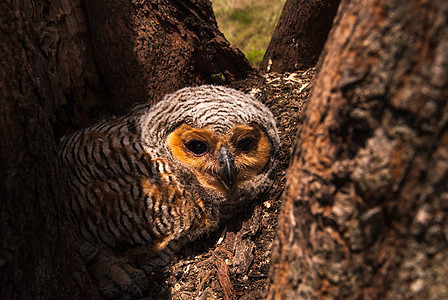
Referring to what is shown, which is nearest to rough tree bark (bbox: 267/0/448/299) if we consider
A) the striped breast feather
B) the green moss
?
the striped breast feather

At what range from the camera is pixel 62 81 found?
120 inches

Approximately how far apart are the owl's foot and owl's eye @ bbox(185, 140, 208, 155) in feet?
3.49

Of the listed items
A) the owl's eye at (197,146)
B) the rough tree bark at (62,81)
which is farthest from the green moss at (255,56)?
the owl's eye at (197,146)

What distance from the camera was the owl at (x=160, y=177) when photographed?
8.38 ft

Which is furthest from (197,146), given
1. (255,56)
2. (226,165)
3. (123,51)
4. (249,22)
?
(249,22)

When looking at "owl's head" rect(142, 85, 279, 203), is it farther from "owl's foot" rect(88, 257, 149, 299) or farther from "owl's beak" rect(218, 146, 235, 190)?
"owl's foot" rect(88, 257, 149, 299)

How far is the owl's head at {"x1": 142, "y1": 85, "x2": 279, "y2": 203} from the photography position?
2.69 metres

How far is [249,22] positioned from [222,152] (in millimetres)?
4423

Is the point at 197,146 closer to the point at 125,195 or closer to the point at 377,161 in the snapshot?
the point at 125,195

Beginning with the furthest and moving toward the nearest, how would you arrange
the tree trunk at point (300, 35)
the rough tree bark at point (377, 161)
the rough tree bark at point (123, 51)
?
the tree trunk at point (300, 35), the rough tree bark at point (123, 51), the rough tree bark at point (377, 161)

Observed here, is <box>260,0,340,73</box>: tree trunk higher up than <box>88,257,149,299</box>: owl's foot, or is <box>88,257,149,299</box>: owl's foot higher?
<box>260,0,340,73</box>: tree trunk

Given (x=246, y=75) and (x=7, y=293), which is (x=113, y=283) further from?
(x=246, y=75)

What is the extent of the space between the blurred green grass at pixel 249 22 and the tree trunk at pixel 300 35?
136 cm

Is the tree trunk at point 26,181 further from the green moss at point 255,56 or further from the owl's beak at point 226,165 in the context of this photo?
the green moss at point 255,56
